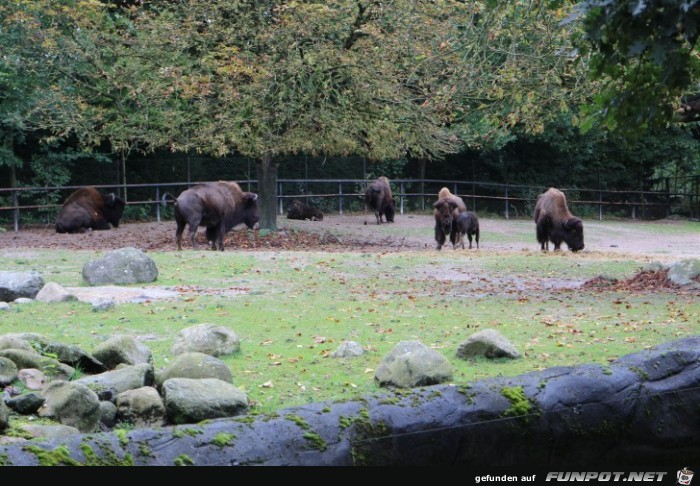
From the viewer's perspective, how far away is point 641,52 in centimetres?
625

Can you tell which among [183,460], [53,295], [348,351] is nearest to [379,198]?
[53,295]

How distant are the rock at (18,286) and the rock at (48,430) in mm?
7919

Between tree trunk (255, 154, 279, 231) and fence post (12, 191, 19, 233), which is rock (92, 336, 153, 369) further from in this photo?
fence post (12, 191, 19, 233)

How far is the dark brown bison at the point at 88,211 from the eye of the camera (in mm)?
30875

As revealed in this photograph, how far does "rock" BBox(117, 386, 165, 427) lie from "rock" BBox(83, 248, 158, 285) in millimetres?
8971

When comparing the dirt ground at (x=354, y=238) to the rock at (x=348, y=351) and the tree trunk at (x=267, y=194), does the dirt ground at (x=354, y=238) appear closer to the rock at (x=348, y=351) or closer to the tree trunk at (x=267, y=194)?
the tree trunk at (x=267, y=194)

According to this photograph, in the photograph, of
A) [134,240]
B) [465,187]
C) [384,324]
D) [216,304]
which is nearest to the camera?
[384,324]

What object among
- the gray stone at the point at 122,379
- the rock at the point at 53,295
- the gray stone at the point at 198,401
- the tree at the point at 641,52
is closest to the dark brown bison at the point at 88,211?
the rock at the point at 53,295

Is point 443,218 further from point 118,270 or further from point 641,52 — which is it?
point 641,52

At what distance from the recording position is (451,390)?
553cm

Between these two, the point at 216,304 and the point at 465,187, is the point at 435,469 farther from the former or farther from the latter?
the point at 465,187

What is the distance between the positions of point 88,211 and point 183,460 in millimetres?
27759

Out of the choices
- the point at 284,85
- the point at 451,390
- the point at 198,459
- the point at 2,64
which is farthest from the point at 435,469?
the point at 2,64

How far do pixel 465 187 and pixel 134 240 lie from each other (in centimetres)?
1982
